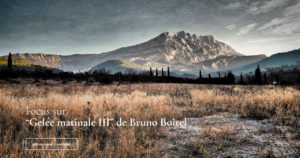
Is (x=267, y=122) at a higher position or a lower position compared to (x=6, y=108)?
lower

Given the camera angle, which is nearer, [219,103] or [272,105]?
[272,105]

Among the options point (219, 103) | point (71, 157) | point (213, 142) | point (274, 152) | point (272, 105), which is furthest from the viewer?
point (219, 103)

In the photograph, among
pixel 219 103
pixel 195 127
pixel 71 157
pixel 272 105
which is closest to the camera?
pixel 71 157

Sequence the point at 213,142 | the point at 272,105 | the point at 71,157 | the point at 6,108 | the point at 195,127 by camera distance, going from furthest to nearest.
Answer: the point at 272,105, the point at 6,108, the point at 195,127, the point at 213,142, the point at 71,157

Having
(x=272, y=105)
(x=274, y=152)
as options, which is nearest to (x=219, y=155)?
(x=274, y=152)

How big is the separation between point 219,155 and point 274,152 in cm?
111

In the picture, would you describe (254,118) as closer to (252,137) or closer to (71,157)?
(252,137)

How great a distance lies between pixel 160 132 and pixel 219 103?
5.57 meters

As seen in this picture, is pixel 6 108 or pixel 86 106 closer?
pixel 6 108

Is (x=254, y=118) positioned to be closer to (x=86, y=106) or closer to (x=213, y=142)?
(x=213, y=142)

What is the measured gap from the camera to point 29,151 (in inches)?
116

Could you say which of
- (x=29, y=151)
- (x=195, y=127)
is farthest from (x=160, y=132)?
(x=29, y=151)

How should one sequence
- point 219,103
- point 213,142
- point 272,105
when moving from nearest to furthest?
point 213,142 < point 272,105 < point 219,103

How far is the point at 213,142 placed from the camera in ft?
12.2
